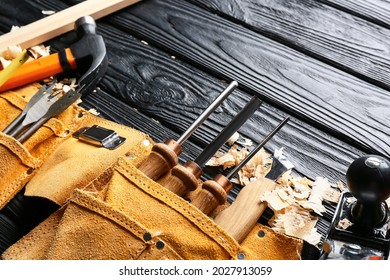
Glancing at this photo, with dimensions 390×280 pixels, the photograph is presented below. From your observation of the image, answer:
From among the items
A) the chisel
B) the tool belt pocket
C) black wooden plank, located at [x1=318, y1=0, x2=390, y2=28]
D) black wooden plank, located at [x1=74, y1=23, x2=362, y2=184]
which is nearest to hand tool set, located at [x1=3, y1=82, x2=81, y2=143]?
the tool belt pocket

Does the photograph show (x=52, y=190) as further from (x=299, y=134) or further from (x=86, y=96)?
(x=299, y=134)

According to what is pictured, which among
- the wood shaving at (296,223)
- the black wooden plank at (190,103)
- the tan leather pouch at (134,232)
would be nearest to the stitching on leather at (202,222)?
the tan leather pouch at (134,232)

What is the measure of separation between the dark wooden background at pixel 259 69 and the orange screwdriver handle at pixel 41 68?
76 millimetres

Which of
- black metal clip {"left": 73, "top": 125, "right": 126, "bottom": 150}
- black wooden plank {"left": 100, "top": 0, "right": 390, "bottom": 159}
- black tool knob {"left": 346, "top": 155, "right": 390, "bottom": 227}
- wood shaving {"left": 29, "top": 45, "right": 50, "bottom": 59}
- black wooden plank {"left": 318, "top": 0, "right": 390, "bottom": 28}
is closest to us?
black tool knob {"left": 346, "top": 155, "right": 390, "bottom": 227}

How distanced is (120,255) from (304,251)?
0.90ft

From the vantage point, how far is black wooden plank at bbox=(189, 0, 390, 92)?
4.41 feet

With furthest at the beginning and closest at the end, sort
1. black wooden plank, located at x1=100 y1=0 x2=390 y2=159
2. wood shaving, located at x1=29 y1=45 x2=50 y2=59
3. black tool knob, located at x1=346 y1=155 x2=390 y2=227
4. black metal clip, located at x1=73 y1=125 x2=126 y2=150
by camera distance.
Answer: wood shaving, located at x1=29 y1=45 x2=50 y2=59
black wooden plank, located at x1=100 y1=0 x2=390 y2=159
black metal clip, located at x1=73 y1=125 x2=126 y2=150
black tool knob, located at x1=346 y1=155 x2=390 y2=227

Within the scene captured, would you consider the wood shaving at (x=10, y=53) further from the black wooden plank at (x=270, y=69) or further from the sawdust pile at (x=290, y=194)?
the sawdust pile at (x=290, y=194)

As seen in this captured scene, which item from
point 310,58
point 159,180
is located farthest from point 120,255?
point 310,58

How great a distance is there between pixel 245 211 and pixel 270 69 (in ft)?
1.30

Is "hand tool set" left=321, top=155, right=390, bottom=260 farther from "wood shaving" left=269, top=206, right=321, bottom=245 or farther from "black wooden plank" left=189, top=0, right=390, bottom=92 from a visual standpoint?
"black wooden plank" left=189, top=0, right=390, bottom=92

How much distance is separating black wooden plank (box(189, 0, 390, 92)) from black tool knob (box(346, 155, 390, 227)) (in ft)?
1.42

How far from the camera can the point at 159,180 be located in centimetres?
104

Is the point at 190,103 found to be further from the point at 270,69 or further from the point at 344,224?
the point at 344,224
